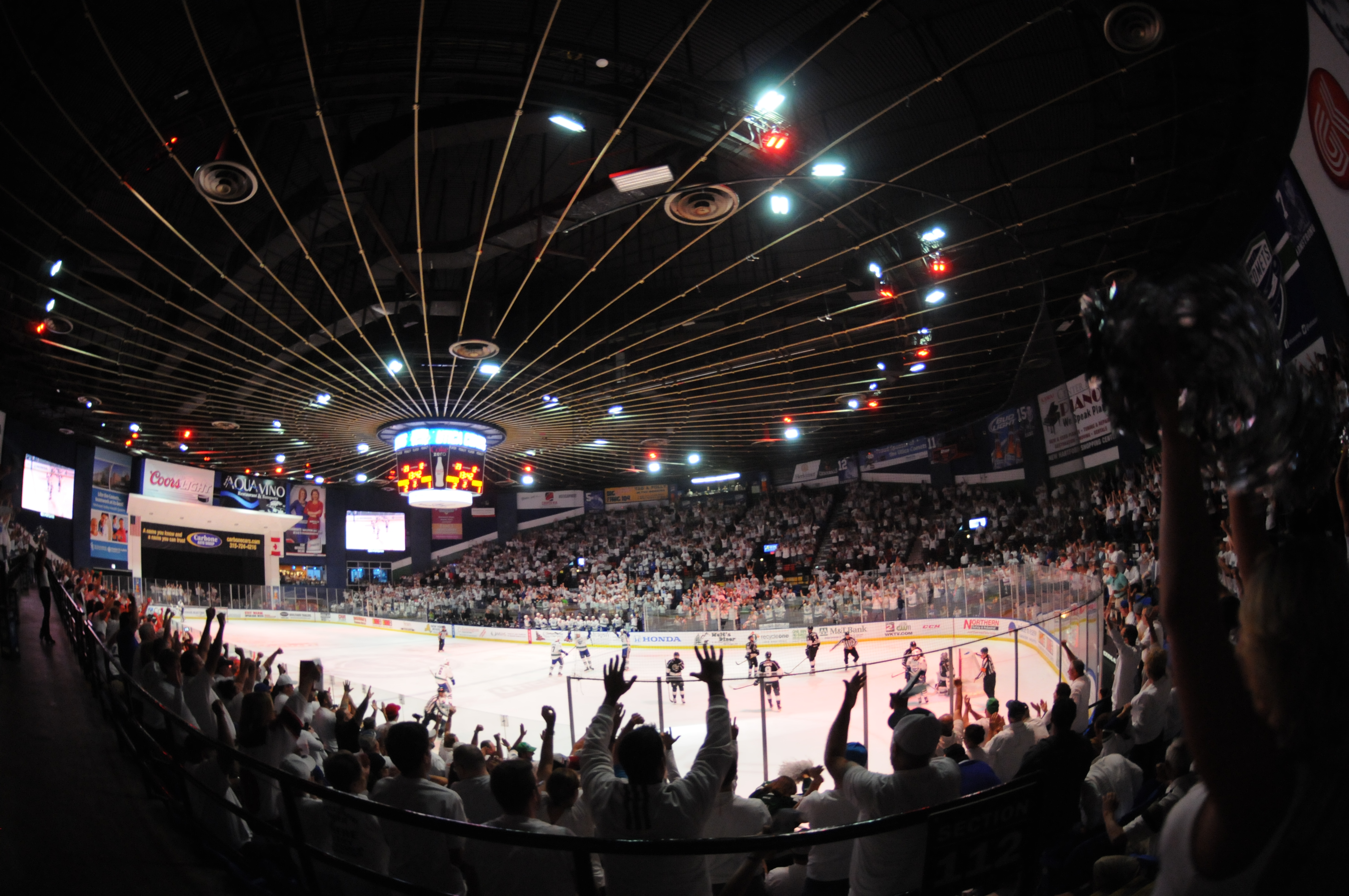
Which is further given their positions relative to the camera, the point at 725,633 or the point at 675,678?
the point at 725,633

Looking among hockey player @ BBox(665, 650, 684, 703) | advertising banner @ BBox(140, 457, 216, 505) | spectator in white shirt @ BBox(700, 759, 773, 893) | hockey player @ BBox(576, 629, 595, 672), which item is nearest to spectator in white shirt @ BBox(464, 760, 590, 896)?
spectator in white shirt @ BBox(700, 759, 773, 893)

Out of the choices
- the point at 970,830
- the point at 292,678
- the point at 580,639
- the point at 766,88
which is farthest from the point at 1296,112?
the point at 292,678

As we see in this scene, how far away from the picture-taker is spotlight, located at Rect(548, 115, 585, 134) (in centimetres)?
1043

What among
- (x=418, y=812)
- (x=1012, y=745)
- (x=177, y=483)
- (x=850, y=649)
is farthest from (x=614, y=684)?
(x=177, y=483)

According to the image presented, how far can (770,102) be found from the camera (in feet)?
33.4

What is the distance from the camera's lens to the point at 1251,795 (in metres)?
1.10

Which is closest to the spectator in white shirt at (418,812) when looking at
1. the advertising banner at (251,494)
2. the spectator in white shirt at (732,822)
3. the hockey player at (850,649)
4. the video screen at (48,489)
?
the spectator in white shirt at (732,822)

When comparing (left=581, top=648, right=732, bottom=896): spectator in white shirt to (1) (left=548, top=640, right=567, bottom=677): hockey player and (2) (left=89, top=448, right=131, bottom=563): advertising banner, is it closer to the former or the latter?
(1) (left=548, top=640, right=567, bottom=677): hockey player

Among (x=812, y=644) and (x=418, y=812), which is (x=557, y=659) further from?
(x=418, y=812)

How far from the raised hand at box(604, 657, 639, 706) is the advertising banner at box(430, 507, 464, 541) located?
47.8 metres

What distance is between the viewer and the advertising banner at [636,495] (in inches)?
1852

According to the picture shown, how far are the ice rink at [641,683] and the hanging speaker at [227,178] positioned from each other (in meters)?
7.84

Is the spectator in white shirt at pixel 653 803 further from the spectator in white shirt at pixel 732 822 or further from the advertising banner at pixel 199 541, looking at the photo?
the advertising banner at pixel 199 541

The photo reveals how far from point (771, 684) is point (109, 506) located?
36.5 metres
